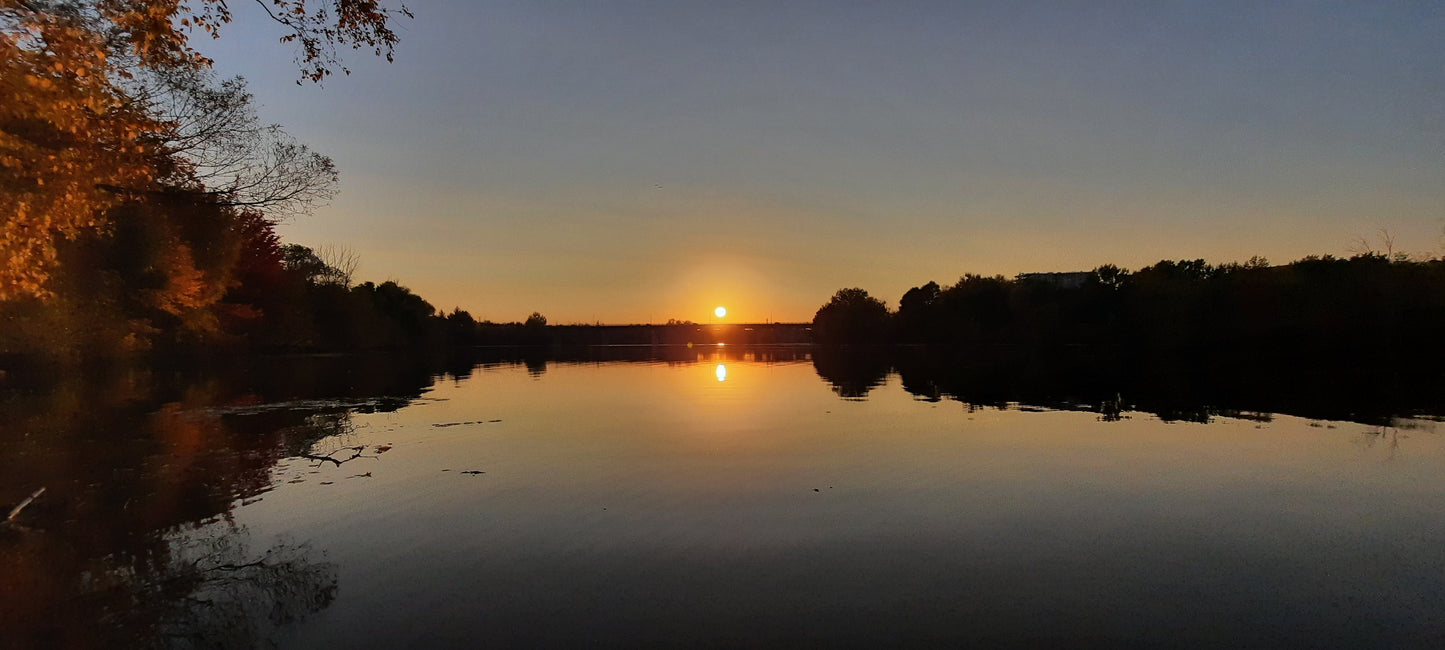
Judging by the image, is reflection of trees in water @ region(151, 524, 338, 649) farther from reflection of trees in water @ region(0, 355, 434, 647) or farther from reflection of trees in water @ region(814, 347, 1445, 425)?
reflection of trees in water @ region(814, 347, 1445, 425)

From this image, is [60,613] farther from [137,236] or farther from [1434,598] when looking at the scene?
[137,236]

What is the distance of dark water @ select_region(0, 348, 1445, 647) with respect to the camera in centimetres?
844

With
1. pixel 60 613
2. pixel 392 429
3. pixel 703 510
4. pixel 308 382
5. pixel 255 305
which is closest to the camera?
pixel 60 613

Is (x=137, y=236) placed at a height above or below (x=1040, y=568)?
above

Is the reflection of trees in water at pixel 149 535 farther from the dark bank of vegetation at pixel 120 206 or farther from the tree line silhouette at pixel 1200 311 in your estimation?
the tree line silhouette at pixel 1200 311

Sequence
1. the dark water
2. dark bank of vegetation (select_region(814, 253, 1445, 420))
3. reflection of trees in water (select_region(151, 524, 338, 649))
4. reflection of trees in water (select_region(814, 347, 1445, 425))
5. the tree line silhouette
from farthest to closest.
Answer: the tree line silhouette → dark bank of vegetation (select_region(814, 253, 1445, 420)) → reflection of trees in water (select_region(814, 347, 1445, 425)) → the dark water → reflection of trees in water (select_region(151, 524, 338, 649))

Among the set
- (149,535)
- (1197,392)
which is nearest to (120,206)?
(149,535)

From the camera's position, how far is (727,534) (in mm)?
12172

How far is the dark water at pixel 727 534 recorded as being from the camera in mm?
8438

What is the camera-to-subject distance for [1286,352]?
80125 mm

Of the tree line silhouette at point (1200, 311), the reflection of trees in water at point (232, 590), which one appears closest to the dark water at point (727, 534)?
the reflection of trees in water at point (232, 590)

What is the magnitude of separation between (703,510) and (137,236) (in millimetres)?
48089

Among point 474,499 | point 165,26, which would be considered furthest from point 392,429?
point 165,26

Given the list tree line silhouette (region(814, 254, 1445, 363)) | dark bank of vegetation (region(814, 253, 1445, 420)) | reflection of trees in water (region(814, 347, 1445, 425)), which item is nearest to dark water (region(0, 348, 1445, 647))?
reflection of trees in water (region(814, 347, 1445, 425))
